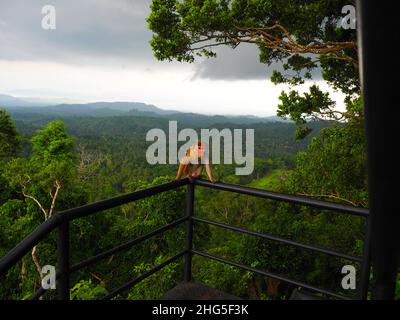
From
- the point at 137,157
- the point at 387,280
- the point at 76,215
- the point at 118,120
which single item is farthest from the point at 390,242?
the point at 118,120

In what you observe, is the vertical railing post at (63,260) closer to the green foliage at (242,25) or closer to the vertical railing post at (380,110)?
the vertical railing post at (380,110)

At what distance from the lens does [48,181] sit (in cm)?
1659

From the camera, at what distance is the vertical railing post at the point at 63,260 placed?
143cm

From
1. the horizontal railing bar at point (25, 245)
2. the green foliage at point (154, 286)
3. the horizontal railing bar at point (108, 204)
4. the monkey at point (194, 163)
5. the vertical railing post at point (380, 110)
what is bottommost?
the green foliage at point (154, 286)

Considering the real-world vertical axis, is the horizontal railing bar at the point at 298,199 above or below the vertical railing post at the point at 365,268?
above

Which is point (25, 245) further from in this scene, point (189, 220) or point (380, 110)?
point (189, 220)

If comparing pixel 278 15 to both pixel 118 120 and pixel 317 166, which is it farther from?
pixel 118 120

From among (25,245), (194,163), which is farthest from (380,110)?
(194,163)

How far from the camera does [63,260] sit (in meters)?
1.47

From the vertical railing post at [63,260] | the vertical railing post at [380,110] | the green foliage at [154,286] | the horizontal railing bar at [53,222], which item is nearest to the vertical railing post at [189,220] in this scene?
the horizontal railing bar at [53,222]

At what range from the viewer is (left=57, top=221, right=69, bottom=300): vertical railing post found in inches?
56.3

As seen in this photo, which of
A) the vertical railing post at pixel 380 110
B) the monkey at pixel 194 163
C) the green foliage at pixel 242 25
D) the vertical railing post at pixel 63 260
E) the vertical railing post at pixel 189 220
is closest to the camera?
the vertical railing post at pixel 380 110

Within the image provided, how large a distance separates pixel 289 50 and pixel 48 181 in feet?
42.6

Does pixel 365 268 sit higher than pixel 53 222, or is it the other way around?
pixel 53 222
